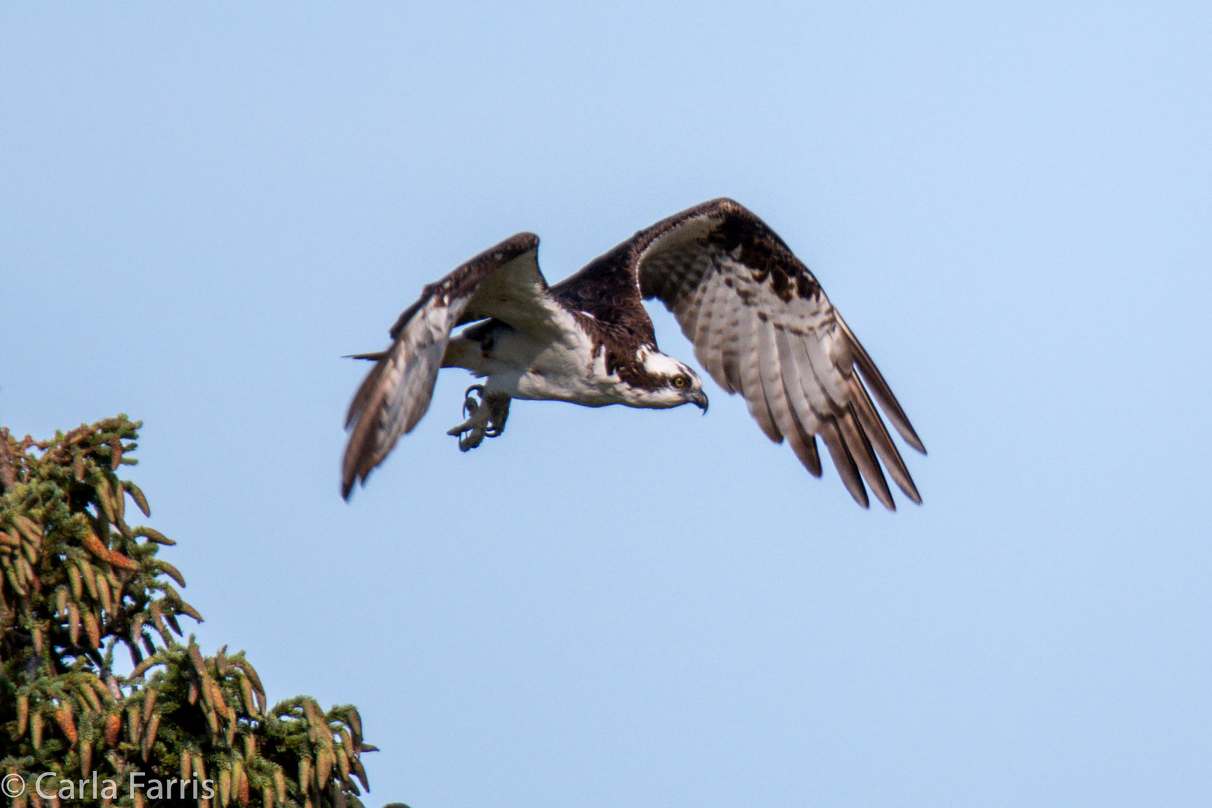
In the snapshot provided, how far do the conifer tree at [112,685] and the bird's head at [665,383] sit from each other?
13.0 feet

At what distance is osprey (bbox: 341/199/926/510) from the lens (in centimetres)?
929

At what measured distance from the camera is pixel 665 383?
Result: 9.61 m

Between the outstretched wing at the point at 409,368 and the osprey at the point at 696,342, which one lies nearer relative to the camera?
the outstretched wing at the point at 409,368

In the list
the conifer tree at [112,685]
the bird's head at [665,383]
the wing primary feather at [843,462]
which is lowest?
the conifer tree at [112,685]

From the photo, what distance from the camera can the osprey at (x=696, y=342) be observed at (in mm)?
9289

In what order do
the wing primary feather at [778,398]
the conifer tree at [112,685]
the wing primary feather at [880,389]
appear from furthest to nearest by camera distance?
1. the wing primary feather at [778,398]
2. the wing primary feather at [880,389]
3. the conifer tree at [112,685]

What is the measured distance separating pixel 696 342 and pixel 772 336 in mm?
662

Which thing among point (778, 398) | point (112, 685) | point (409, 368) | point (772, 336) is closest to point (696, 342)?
point (772, 336)

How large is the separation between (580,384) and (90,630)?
4.10 metres

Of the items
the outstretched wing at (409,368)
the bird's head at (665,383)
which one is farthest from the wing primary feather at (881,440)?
the outstretched wing at (409,368)

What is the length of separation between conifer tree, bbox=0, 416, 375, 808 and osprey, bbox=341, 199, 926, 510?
8.98 feet

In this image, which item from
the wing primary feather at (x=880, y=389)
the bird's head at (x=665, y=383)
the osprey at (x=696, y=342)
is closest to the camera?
the osprey at (x=696, y=342)

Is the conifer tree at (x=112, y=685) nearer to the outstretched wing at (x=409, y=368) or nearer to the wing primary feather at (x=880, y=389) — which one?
the outstretched wing at (x=409, y=368)

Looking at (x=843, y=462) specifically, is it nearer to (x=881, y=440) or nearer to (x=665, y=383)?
(x=881, y=440)
